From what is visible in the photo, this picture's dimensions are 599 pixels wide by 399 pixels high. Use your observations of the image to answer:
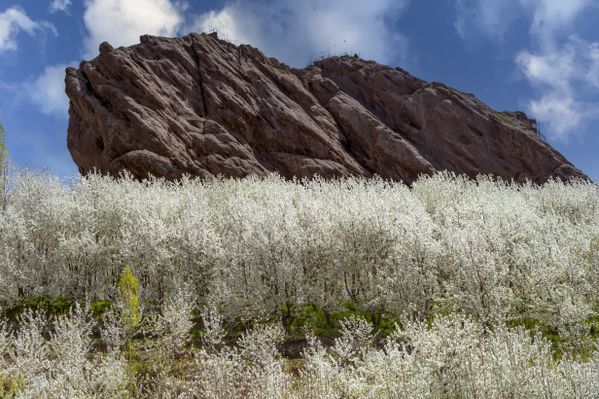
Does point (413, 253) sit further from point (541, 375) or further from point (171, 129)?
point (171, 129)

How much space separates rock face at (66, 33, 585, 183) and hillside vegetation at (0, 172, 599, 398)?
1200 inches

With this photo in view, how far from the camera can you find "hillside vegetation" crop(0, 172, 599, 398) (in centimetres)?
1648

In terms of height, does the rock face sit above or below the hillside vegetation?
above

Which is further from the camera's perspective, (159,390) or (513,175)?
(513,175)

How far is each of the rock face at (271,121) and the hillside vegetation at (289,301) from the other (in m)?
30.5

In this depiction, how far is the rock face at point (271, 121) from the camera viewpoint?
76562mm

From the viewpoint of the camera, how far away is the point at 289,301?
104 ft

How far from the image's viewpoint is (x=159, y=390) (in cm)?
2222

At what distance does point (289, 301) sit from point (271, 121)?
61.7 meters

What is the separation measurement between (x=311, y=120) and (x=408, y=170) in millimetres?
20124

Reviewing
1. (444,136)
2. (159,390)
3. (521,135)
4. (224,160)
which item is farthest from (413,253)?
(521,135)

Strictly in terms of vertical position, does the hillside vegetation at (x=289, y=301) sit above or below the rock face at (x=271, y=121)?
below

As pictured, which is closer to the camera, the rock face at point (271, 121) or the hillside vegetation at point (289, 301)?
the hillside vegetation at point (289, 301)

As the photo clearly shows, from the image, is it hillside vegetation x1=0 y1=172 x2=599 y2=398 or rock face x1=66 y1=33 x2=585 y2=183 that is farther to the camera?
rock face x1=66 y1=33 x2=585 y2=183
